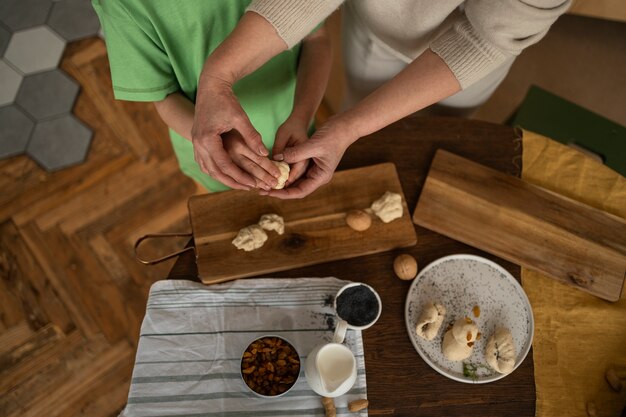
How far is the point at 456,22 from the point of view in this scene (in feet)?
2.91

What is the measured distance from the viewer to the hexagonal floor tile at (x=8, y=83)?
2033 millimetres

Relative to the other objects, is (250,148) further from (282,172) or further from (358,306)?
(358,306)

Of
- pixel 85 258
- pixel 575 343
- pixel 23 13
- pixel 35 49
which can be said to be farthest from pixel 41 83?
pixel 575 343

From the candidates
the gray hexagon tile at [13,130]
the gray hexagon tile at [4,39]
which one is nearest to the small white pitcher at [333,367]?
the gray hexagon tile at [13,130]

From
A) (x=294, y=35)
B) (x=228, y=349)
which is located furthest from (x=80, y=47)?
(x=228, y=349)

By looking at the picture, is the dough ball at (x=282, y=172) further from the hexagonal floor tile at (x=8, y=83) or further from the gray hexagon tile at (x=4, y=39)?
the gray hexagon tile at (x=4, y=39)

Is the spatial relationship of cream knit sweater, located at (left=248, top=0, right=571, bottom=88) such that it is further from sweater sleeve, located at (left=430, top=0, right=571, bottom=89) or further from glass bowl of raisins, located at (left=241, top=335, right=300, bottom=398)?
glass bowl of raisins, located at (left=241, top=335, right=300, bottom=398)

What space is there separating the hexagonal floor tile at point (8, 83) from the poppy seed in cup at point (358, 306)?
1.94 metres

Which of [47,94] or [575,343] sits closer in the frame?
[575,343]

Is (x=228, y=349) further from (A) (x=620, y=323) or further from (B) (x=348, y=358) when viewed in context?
(A) (x=620, y=323)

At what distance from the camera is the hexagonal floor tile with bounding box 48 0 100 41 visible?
7.07 ft

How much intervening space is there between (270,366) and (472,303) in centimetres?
48

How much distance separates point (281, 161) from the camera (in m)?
0.94

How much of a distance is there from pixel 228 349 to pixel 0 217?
4.60ft
